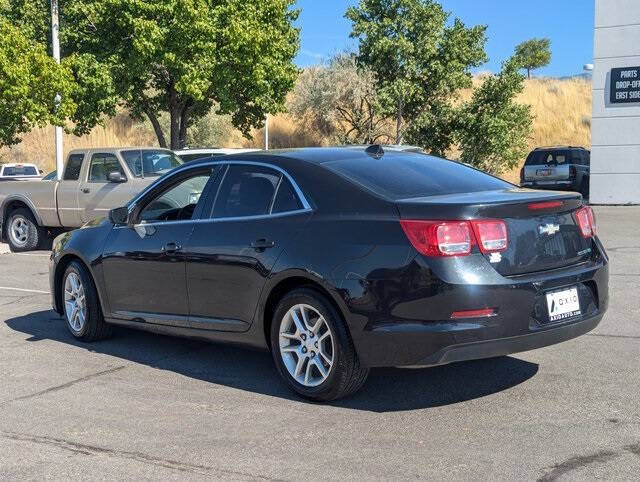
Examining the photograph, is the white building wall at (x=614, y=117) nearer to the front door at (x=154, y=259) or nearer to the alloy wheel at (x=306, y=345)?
the front door at (x=154, y=259)

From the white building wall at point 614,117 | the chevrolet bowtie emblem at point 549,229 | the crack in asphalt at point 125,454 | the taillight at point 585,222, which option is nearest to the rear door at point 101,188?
the crack in asphalt at point 125,454

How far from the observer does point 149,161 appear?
1484 cm

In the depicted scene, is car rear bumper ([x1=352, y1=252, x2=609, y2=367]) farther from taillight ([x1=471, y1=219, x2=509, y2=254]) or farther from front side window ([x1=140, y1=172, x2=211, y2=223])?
front side window ([x1=140, y1=172, x2=211, y2=223])

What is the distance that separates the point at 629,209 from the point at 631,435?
19301 mm

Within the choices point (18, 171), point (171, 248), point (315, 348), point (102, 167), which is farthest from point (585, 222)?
point (18, 171)

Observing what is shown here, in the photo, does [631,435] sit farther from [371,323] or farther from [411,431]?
[371,323]

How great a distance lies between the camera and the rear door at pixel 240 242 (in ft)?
19.0

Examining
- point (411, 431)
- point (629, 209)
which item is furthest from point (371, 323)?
point (629, 209)

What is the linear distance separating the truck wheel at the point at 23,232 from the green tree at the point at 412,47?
1812cm

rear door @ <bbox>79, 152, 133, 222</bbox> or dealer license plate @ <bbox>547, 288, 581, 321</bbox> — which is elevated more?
rear door @ <bbox>79, 152, 133, 222</bbox>

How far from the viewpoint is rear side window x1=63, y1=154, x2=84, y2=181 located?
15.3 meters

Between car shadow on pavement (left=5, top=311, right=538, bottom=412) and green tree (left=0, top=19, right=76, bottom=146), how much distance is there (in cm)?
1348

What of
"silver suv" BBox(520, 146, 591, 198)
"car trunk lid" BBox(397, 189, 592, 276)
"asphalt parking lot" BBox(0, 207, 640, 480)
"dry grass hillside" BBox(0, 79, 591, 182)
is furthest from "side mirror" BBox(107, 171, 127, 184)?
"dry grass hillside" BBox(0, 79, 591, 182)

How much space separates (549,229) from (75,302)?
4.41 m
